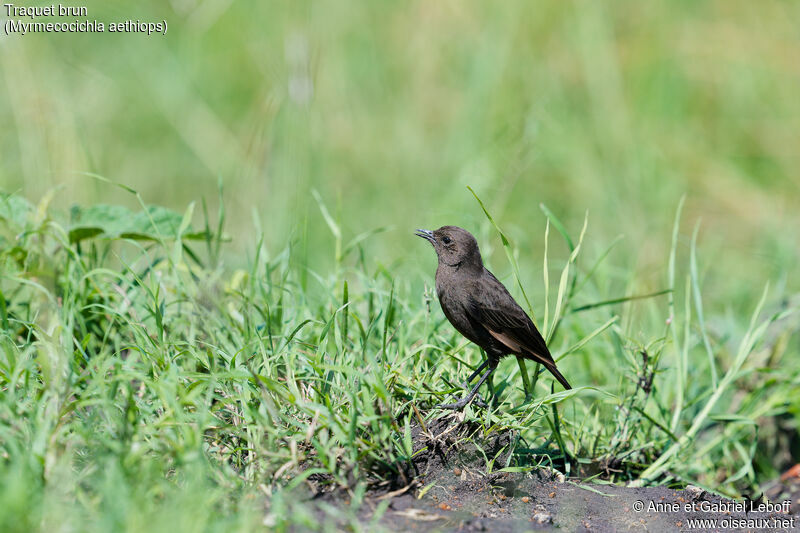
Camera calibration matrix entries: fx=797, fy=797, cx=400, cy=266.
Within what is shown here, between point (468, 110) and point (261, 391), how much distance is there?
496 cm

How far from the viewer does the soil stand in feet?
8.61

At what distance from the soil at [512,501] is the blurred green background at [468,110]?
119 inches

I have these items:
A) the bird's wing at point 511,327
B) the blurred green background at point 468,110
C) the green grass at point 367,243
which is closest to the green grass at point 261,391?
the green grass at point 367,243

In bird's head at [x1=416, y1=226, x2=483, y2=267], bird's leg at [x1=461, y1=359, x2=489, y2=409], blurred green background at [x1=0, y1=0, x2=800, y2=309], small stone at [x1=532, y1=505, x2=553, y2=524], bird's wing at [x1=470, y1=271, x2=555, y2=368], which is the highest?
blurred green background at [x1=0, y1=0, x2=800, y2=309]

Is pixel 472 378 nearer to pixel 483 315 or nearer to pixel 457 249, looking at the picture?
pixel 483 315

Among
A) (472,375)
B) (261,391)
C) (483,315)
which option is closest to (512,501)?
(472,375)

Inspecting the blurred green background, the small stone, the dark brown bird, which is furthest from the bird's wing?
the blurred green background

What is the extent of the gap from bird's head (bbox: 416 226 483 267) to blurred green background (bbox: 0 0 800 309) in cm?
242

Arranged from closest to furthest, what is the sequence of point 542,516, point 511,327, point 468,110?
point 542,516, point 511,327, point 468,110

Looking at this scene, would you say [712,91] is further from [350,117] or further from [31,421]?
[31,421]

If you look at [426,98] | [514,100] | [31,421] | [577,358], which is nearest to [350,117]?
[426,98]

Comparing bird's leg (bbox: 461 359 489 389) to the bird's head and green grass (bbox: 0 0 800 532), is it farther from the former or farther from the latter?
the bird's head

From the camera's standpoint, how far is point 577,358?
14.6 feet

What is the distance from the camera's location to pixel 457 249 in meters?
3.43
